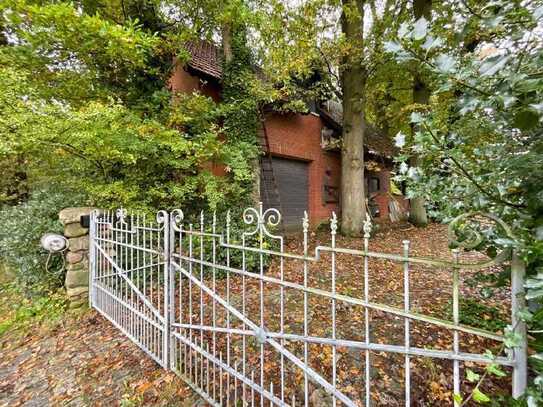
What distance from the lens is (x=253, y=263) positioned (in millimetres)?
5117

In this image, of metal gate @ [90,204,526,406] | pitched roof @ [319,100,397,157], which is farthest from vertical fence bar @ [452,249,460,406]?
pitched roof @ [319,100,397,157]

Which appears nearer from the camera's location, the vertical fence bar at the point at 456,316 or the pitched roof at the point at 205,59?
the vertical fence bar at the point at 456,316

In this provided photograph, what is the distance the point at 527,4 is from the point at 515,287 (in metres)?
1.20

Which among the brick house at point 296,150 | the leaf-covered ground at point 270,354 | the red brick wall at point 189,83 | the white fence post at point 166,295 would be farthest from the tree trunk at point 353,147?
the white fence post at point 166,295

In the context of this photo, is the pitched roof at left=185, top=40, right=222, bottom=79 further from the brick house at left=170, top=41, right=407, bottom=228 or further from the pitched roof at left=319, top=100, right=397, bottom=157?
the pitched roof at left=319, top=100, right=397, bottom=157

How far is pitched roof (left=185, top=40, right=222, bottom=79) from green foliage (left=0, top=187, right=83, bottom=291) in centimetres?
455

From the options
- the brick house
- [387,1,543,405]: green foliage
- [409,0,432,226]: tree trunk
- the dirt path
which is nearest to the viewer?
[387,1,543,405]: green foliage

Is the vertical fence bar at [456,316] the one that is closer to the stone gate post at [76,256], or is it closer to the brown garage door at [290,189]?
the stone gate post at [76,256]

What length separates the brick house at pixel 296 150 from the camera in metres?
7.76

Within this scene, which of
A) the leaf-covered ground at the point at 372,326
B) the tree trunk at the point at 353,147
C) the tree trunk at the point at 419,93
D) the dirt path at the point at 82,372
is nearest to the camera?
the leaf-covered ground at the point at 372,326

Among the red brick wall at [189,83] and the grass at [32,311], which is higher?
the red brick wall at [189,83]

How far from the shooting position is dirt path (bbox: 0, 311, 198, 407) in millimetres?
2699

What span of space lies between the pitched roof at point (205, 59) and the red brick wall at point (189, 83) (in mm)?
279

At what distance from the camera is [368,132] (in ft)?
47.8
